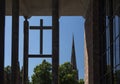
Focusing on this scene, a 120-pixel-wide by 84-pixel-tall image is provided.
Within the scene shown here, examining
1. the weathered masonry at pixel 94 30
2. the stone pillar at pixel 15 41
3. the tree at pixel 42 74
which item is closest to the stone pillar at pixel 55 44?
the weathered masonry at pixel 94 30

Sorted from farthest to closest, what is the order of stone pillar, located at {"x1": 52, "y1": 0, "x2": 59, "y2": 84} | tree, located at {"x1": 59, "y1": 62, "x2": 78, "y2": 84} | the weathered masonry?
tree, located at {"x1": 59, "y1": 62, "x2": 78, "y2": 84}
stone pillar, located at {"x1": 52, "y1": 0, "x2": 59, "y2": 84}
the weathered masonry

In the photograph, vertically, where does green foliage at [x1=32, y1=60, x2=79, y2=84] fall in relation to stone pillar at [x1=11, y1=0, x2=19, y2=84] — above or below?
below

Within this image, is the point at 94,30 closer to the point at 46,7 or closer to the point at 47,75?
the point at 46,7

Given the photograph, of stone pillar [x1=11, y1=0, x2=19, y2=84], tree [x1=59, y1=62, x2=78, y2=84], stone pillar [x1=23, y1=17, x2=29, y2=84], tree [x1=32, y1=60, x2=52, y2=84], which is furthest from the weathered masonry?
tree [x1=59, y1=62, x2=78, y2=84]

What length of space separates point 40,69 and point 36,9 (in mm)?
35385

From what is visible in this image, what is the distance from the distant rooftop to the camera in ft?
178

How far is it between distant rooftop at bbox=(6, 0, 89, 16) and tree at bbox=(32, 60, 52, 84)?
30137 millimetres

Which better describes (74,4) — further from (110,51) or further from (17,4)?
(110,51)

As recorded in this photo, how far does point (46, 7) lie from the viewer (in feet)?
186

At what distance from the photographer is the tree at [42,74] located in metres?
88.2

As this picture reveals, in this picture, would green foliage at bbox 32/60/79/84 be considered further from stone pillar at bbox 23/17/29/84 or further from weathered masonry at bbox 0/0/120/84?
weathered masonry at bbox 0/0/120/84

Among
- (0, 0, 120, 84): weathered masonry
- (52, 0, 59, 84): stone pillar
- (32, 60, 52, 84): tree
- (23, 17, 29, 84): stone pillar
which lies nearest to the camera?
(0, 0, 120, 84): weathered masonry

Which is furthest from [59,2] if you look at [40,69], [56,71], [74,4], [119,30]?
[40,69]

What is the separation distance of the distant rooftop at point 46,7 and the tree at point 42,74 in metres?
30.1
